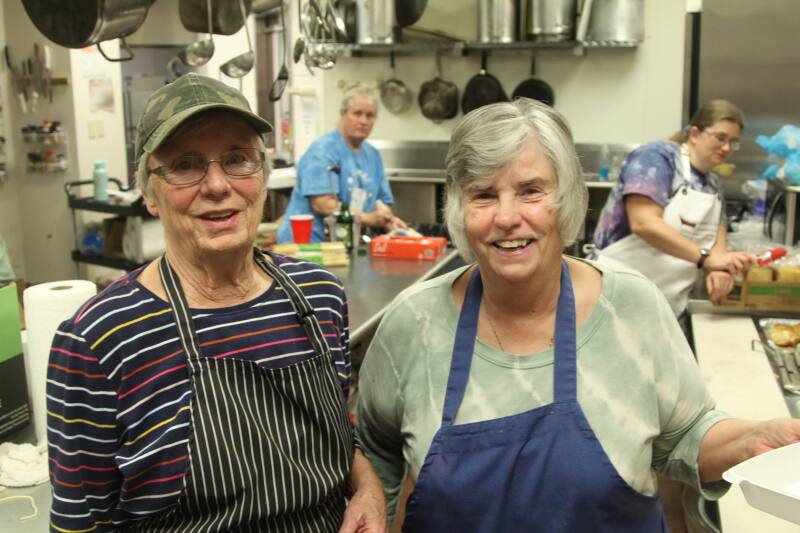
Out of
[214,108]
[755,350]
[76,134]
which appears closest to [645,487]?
[214,108]

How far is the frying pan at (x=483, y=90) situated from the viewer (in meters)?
6.28

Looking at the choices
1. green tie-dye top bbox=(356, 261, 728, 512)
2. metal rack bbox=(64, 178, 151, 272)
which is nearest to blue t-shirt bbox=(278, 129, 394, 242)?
metal rack bbox=(64, 178, 151, 272)

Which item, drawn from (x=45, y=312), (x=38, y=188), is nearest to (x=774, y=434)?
(x=45, y=312)

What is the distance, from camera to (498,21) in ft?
19.5

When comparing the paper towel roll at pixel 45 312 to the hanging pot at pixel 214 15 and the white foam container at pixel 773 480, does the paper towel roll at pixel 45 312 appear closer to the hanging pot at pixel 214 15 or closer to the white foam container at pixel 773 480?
the white foam container at pixel 773 480

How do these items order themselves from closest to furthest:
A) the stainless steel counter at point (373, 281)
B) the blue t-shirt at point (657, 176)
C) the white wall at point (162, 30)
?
the stainless steel counter at point (373, 281) < the blue t-shirt at point (657, 176) < the white wall at point (162, 30)

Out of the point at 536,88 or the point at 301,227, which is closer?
the point at 301,227

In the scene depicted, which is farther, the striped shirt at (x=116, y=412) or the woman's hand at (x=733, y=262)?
the woman's hand at (x=733, y=262)

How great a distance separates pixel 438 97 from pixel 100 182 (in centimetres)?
269

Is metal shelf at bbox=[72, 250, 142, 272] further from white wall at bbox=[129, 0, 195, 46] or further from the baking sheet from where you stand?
the baking sheet

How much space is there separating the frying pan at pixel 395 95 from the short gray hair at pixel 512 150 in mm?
5145

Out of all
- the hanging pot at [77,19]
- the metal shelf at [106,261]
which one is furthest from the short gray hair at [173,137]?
the metal shelf at [106,261]

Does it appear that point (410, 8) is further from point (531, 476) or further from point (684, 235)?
point (531, 476)

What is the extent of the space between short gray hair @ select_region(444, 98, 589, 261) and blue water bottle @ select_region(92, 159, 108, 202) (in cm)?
483
